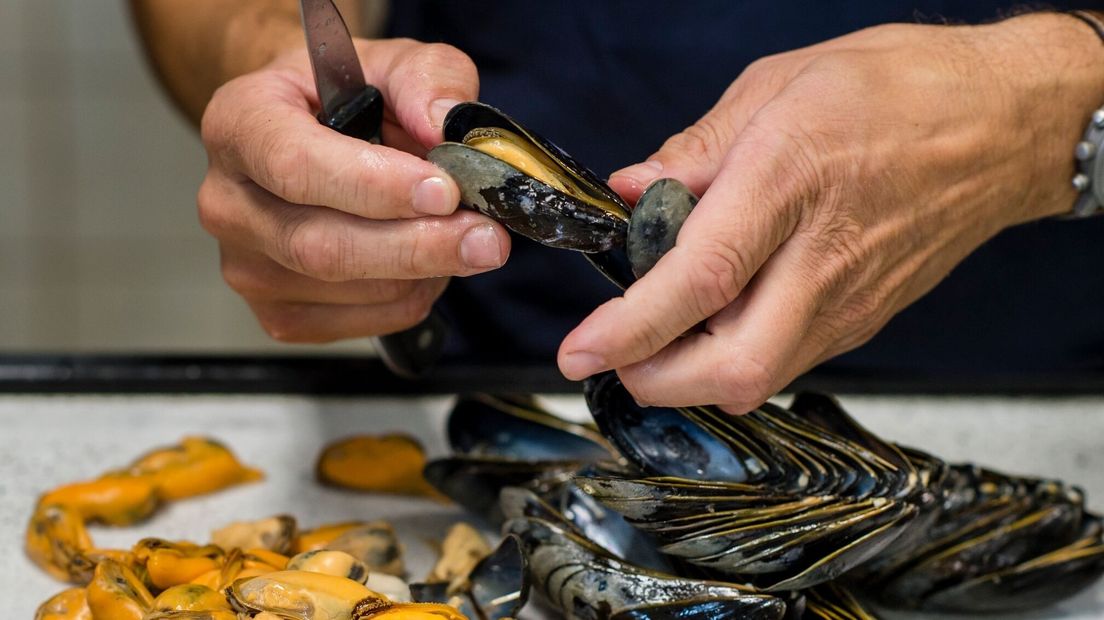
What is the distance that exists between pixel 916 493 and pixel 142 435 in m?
0.58

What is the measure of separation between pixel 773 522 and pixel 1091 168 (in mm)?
368

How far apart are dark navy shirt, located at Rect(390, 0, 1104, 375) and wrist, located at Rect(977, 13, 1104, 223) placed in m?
0.23

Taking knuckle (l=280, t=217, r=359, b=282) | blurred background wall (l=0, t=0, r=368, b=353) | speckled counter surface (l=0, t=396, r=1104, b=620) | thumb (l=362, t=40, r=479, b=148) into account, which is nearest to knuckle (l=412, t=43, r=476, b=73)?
thumb (l=362, t=40, r=479, b=148)

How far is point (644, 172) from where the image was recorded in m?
0.65

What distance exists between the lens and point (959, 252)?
76cm

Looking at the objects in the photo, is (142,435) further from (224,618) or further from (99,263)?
(99,263)

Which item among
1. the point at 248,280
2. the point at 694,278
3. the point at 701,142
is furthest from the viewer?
the point at 248,280

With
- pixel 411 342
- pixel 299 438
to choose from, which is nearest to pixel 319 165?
pixel 411 342

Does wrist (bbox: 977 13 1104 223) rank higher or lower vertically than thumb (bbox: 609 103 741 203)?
higher

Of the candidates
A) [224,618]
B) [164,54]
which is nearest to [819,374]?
[224,618]

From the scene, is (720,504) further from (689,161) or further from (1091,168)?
(1091,168)

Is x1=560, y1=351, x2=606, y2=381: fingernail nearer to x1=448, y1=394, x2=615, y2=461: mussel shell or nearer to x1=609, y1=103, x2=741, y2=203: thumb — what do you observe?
x1=609, y1=103, x2=741, y2=203: thumb

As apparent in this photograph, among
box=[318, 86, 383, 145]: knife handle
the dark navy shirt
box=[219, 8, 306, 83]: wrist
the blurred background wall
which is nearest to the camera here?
box=[318, 86, 383, 145]: knife handle

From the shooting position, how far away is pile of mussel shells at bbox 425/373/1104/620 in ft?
2.04
